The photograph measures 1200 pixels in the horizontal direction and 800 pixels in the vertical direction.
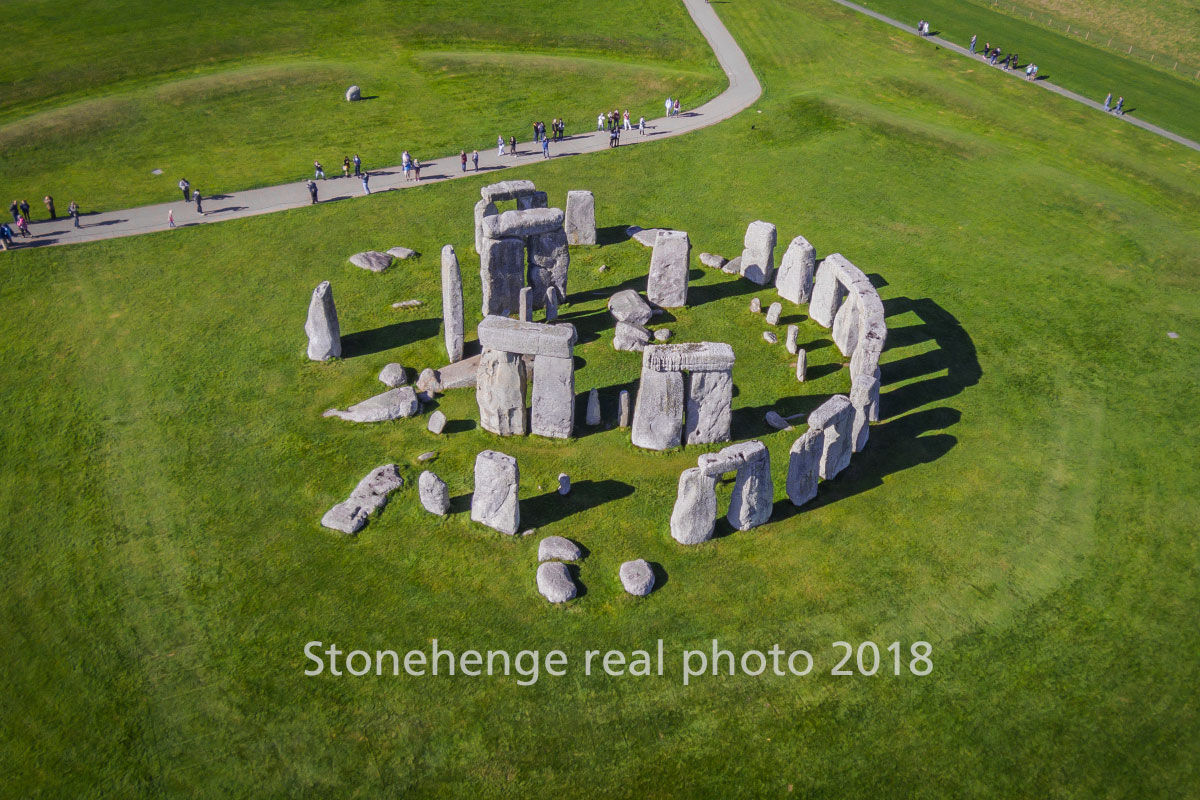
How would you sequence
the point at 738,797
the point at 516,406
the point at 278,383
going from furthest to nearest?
the point at 278,383
the point at 516,406
the point at 738,797

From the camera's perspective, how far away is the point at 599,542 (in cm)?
1980

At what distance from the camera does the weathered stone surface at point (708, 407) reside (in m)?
21.8

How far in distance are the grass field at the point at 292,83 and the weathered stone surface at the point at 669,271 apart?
1646 centimetres

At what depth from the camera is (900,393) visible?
25.1 metres

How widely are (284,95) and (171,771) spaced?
38.3 metres

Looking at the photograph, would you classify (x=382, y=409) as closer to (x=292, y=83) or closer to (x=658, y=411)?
(x=658, y=411)

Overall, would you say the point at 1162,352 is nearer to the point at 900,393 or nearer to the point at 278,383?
the point at 900,393

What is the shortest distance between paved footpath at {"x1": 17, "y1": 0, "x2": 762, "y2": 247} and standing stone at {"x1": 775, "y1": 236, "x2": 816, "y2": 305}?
14.7 meters

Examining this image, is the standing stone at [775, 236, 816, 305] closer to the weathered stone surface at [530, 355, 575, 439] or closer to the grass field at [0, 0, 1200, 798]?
the grass field at [0, 0, 1200, 798]

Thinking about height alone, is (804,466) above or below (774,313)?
above

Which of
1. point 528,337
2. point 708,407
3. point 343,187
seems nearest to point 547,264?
point 528,337

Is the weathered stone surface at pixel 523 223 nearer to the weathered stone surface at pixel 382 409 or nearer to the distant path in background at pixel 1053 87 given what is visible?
the weathered stone surface at pixel 382 409

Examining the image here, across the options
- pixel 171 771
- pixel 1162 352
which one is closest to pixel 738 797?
pixel 171 771

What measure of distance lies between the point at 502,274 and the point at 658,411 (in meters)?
7.98
